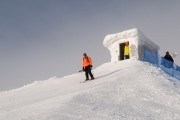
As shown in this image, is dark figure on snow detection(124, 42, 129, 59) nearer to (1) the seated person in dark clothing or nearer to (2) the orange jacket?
(1) the seated person in dark clothing

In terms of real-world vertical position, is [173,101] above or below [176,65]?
below

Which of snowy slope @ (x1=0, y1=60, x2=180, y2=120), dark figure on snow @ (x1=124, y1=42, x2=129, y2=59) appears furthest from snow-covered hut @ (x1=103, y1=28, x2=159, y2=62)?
snowy slope @ (x1=0, y1=60, x2=180, y2=120)

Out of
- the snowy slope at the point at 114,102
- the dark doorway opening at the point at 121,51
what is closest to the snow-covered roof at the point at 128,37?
the dark doorway opening at the point at 121,51

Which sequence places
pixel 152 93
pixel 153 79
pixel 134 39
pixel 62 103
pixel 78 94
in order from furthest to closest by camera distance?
pixel 134 39
pixel 153 79
pixel 152 93
pixel 78 94
pixel 62 103

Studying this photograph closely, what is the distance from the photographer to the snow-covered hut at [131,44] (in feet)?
80.0

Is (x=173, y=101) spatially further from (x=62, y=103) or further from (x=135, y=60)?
(x=135, y=60)

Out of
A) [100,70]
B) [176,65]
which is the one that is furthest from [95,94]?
[176,65]

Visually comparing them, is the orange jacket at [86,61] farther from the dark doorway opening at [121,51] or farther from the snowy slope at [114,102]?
the dark doorway opening at [121,51]

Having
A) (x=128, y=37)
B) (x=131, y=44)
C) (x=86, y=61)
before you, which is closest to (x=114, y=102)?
(x=86, y=61)

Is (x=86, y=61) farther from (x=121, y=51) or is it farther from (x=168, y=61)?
(x=168, y=61)

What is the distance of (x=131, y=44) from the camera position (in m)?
24.7

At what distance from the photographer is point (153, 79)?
17625 mm

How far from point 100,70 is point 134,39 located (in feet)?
11.4

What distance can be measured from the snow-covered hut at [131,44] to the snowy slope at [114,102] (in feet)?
14.4
